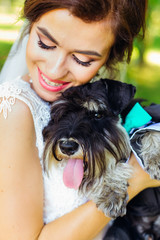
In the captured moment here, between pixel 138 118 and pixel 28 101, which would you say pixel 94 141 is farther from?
pixel 28 101

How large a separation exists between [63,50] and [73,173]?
0.93 meters

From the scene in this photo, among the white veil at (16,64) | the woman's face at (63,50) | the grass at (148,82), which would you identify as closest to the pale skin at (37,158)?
the woman's face at (63,50)

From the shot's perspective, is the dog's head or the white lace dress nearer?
the dog's head

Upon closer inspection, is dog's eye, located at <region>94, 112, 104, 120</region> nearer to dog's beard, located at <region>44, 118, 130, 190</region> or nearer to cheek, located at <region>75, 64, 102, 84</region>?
dog's beard, located at <region>44, 118, 130, 190</region>

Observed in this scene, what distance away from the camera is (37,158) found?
8.16 feet

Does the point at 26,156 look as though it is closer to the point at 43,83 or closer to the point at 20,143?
the point at 20,143

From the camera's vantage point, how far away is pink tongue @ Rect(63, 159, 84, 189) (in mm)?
2469

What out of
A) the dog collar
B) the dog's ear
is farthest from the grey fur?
the dog's ear

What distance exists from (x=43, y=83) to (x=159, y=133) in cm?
103

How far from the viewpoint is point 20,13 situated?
9.65 feet

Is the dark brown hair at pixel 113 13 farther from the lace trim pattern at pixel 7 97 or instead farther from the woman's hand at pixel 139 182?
the woman's hand at pixel 139 182

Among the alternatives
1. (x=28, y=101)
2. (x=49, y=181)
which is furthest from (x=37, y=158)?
(x=28, y=101)

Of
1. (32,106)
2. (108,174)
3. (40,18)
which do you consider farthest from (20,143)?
(40,18)

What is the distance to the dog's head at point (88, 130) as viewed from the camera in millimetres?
2418
